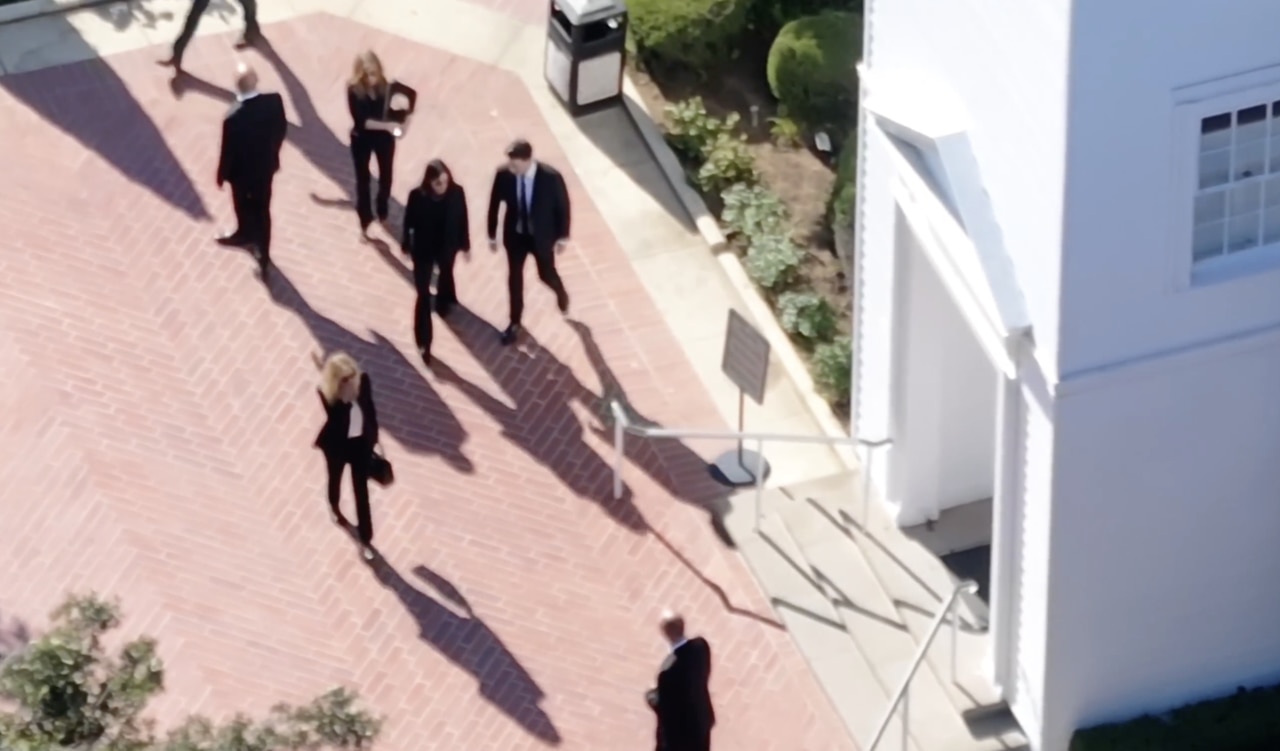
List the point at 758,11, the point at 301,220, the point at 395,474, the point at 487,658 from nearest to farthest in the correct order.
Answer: the point at 487,658 → the point at 395,474 → the point at 301,220 → the point at 758,11

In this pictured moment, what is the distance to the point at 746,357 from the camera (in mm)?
16547

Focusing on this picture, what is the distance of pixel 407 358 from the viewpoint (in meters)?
17.9

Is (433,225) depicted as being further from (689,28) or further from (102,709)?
(102,709)

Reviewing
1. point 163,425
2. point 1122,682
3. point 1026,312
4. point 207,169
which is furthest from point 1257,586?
point 207,169

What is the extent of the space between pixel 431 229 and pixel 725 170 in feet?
9.28

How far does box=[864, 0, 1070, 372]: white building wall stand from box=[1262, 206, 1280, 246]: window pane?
115cm

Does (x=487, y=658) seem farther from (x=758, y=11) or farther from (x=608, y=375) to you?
(x=758, y=11)

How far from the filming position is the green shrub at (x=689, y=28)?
19844mm

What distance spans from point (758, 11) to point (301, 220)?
3.94 meters

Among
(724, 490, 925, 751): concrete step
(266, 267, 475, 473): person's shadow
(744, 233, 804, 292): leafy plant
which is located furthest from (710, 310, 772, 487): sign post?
(266, 267, 475, 473): person's shadow

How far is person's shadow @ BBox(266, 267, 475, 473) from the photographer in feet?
56.6

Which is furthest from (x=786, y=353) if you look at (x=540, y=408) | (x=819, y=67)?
(x=819, y=67)

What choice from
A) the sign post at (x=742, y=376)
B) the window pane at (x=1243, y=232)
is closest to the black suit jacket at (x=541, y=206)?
the sign post at (x=742, y=376)

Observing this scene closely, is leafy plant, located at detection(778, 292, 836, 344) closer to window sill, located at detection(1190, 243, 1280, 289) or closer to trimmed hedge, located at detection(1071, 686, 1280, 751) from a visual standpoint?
trimmed hedge, located at detection(1071, 686, 1280, 751)
